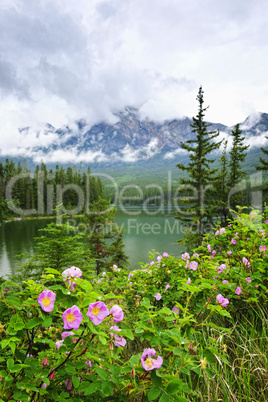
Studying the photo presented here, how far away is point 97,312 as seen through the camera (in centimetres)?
106

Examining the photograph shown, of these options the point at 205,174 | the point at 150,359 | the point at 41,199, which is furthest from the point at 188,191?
the point at 41,199

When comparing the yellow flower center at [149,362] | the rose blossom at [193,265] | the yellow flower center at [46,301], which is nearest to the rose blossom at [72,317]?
the yellow flower center at [46,301]

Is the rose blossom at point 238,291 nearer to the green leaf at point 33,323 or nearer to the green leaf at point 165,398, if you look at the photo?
the green leaf at point 165,398

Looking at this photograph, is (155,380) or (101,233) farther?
(101,233)

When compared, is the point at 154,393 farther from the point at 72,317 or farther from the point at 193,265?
the point at 193,265

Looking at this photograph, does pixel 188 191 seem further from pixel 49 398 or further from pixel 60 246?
pixel 49 398

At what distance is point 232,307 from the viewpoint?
2340 mm

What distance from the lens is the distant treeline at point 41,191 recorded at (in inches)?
2618

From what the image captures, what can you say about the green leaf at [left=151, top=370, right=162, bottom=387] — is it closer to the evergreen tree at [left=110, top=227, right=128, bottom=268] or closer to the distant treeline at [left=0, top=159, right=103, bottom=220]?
the evergreen tree at [left=110, top=227, right=128, bottom=268]

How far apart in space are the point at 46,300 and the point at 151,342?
1.85ft

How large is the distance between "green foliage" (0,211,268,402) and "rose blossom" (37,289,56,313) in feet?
0.10

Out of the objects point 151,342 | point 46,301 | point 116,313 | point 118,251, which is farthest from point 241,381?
point 118,251

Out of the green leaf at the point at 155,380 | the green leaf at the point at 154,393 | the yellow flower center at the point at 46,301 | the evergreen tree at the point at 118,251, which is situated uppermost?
the yellow flower center at the point at 46,301

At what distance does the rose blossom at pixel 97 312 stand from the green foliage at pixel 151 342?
1.2 inches
